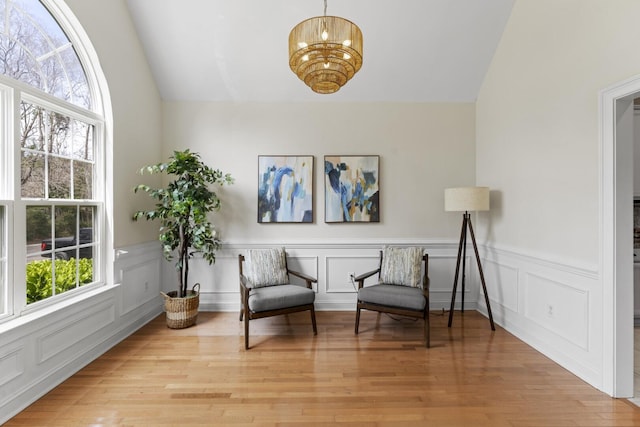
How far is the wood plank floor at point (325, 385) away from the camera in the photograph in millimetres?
1917

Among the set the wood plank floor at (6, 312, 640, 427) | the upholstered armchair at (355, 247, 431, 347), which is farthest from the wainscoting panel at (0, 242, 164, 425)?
the upholstered armchair at (355, 247, 431, 347)

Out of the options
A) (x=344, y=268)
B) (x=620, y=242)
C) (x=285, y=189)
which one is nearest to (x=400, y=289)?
(x=344, y=268)

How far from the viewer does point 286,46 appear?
3.40m

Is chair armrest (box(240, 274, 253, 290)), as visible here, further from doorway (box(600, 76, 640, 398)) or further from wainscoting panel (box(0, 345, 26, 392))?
doorway (box(600, 76, 640, 398))

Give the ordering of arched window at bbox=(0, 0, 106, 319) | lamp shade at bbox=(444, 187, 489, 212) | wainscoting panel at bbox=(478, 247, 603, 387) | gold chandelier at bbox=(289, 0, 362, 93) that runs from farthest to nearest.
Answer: lamp shade at bbox=(444, 187, 489, 212) < wainscoting panel at bbox=(478, 247, 603, 387) < arched window at bbox=(0, 0, 106, 319) < gold chandelier at bbox=(289, 0, 362, 93)

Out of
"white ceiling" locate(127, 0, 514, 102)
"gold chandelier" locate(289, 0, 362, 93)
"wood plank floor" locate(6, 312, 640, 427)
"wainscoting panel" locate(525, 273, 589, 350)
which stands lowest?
"wood plank floor" locate(6, 312, 640, 427)

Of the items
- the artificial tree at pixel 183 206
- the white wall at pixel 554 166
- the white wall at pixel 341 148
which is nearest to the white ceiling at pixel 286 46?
the white wall at pixel 341 148

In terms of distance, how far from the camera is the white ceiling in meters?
3.13

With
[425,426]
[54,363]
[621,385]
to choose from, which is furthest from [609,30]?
[54,363]

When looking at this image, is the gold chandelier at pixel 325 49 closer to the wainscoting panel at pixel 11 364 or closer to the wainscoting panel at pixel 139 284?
the wainscoting panel at pixel 11 364

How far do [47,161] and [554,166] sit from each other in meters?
4.22

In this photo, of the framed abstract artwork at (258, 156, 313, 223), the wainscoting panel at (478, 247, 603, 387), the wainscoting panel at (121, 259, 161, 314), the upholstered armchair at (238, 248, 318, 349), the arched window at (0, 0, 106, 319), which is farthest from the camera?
the framed abstract artwork at (258, 156, 313, 223)

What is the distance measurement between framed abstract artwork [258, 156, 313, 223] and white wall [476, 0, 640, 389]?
2.25 meters

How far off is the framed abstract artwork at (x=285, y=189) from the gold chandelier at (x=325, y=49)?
1851 millimetres
